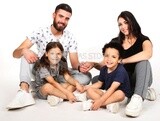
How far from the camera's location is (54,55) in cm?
333

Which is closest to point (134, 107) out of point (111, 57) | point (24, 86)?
point (111, 57)

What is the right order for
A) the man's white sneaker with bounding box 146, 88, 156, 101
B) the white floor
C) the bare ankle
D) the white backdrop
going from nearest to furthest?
the white floor
the bare ankle
the man's white sneaker with bounding box 146, 88, 156, 101
the white backdrop

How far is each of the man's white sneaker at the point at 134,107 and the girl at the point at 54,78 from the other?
0.49 meters

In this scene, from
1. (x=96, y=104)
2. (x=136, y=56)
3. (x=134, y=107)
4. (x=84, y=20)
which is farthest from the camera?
(x=84, y=20)

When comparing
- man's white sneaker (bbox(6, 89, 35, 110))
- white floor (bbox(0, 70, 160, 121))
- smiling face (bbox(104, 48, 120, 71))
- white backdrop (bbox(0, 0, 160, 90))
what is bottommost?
white floor (bbox(0, 70, 160, 121))

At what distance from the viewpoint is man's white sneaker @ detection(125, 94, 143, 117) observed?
2.91m

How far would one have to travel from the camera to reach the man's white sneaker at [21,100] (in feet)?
10.00

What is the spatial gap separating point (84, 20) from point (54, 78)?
1837 mm

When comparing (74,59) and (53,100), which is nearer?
(53,100)

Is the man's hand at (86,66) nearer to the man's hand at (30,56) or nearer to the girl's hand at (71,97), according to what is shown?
the girl's hand at (71,97)

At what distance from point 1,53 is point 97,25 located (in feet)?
3.77

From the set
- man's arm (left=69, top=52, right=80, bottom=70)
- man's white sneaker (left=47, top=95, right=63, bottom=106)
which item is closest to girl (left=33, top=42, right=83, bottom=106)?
man's white sneaker (left=47, top=95, right=63, bottom=106)

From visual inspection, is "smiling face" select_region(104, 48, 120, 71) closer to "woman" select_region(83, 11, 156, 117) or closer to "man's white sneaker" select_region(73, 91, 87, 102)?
"woman" select_region(83, 11, 156, 117)

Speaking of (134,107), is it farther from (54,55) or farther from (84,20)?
(84,20)
